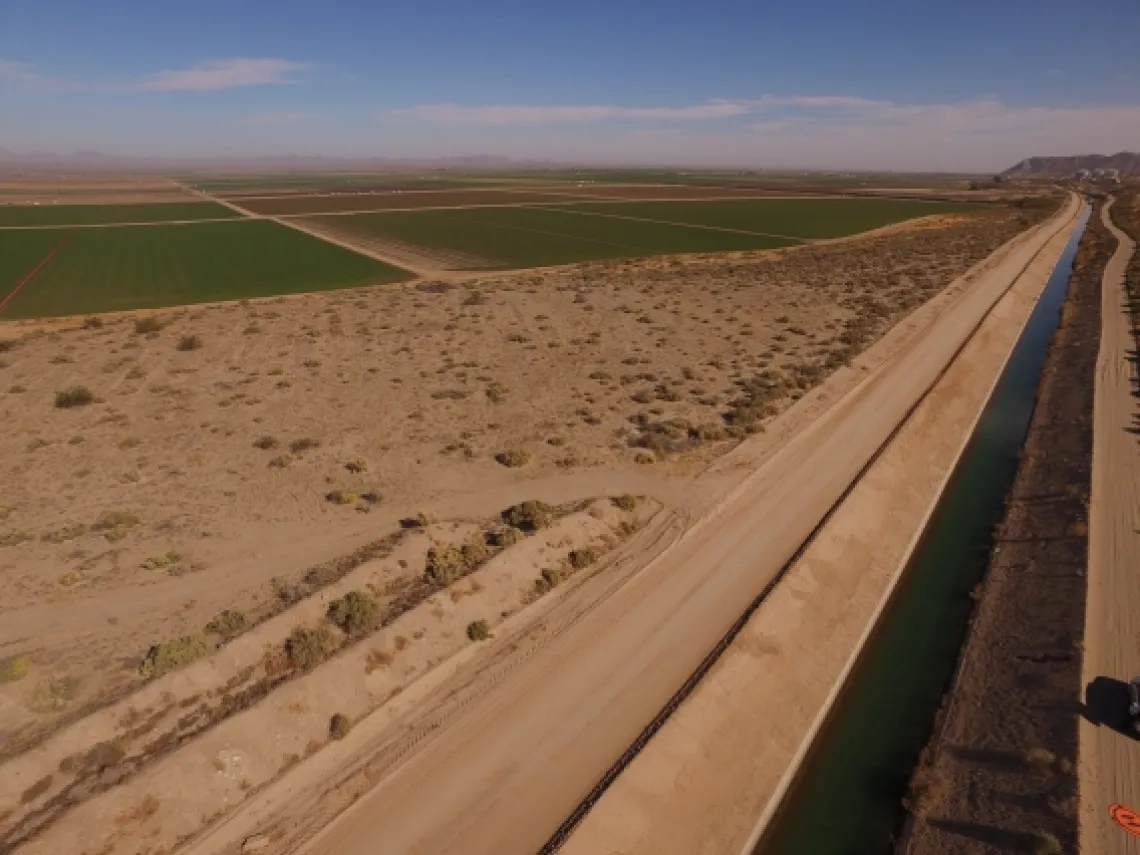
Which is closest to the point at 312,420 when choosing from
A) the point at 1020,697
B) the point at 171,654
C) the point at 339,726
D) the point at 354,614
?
the point at 354,614

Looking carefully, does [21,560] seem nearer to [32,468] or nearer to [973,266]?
[32,468]

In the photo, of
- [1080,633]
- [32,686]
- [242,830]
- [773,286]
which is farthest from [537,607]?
[773,286]

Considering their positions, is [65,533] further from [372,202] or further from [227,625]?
[372,202]

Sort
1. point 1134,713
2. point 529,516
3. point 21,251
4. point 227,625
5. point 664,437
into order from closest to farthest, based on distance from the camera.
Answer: point 1134,713 < point 227,625 < point 529,516 < point 664,437 < point 21,251

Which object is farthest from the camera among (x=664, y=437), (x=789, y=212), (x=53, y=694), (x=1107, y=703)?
(x=789, y=212)

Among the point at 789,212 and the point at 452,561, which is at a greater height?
the point at 789,212

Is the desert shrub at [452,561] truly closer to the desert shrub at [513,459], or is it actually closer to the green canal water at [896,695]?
the desert shrub at [513,459]

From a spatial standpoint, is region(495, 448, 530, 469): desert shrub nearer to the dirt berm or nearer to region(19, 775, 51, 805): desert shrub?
the dirt berm
